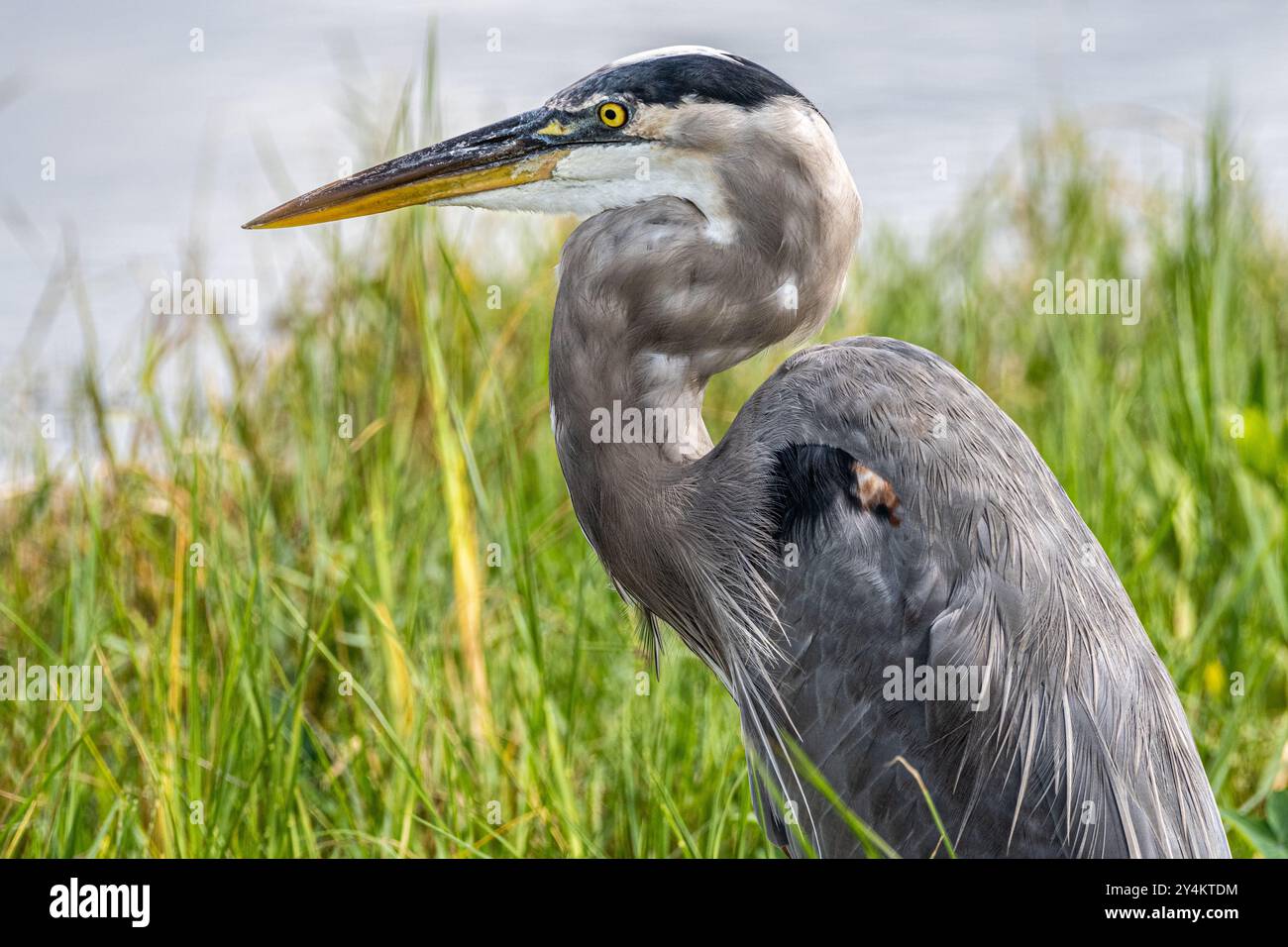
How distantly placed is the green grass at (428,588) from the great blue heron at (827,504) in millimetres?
313

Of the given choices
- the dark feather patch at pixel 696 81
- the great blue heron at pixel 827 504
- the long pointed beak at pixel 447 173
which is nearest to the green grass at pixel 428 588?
the long pointed beak at pixel 447 173

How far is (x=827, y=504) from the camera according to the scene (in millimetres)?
2072

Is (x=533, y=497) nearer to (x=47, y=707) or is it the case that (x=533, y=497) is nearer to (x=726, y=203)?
(x=47, y=707)

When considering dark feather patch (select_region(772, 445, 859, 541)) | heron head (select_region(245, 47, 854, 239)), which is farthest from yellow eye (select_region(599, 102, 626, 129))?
dark feather patch (select_region(772, 445, 859, 541))

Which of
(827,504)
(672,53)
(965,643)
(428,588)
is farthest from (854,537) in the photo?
(428,588)

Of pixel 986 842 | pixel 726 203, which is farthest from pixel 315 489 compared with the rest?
pixel 986 842

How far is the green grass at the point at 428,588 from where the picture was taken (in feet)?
7.73

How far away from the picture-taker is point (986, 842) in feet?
6.95

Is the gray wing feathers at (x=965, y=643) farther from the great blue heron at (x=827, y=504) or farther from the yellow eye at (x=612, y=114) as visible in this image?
the yellow eye at (x=612, y=114)

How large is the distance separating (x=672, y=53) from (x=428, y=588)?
165 centimetres
